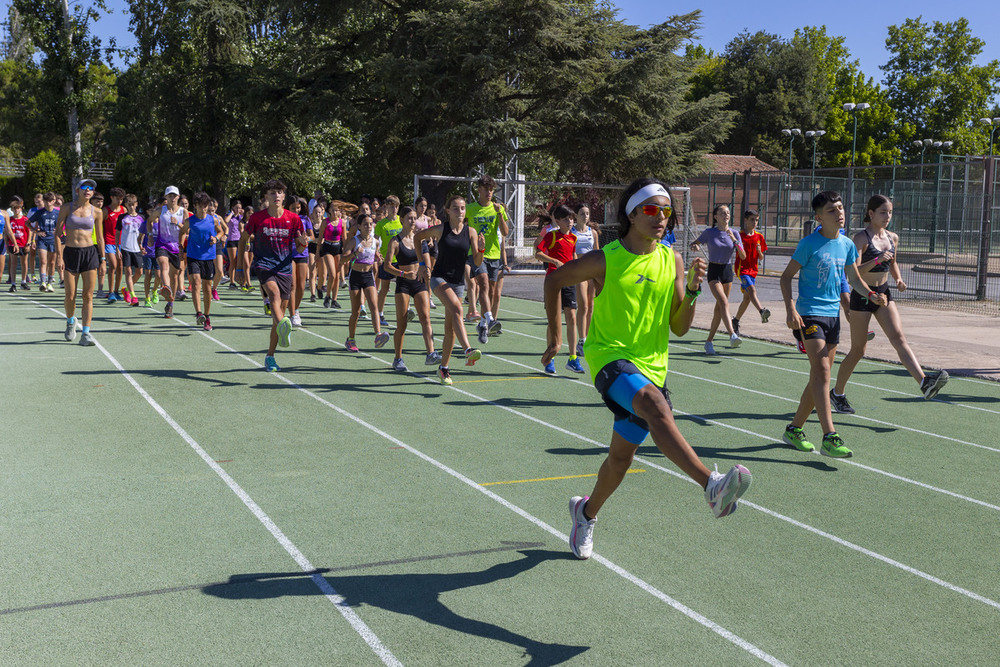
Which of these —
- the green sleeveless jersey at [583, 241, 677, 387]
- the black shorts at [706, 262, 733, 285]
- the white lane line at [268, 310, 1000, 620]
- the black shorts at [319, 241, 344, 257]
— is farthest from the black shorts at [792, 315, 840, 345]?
the black shorts at [319, 241, 344, 257]

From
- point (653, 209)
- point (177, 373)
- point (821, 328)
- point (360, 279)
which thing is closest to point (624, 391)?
point (653, 209)

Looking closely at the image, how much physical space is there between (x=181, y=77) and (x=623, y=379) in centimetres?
3298

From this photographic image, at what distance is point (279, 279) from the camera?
11.4 meters

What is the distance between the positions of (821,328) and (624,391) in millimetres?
3658

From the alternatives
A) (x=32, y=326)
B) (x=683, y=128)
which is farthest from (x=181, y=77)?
(x=32, y=326)

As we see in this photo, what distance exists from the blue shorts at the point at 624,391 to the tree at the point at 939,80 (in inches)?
3357

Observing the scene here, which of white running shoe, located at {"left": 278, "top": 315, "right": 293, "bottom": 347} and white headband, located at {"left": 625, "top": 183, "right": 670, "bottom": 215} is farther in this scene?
white running shoe, located at {"left": 278, "top": 315, "right": 293, "bottom": 347}

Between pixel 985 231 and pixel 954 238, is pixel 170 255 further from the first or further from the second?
pixel 954 238

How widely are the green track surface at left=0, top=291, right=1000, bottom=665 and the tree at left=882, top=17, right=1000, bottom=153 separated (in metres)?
81.6

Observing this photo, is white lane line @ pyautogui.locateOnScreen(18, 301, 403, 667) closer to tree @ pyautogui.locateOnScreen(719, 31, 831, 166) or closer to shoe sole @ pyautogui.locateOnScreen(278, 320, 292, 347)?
shoe sole @ pyautogui.locateOnScreen(278, 320, 292, 347)

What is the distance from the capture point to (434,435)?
8203 mm

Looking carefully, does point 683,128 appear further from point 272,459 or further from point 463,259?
point 272,459

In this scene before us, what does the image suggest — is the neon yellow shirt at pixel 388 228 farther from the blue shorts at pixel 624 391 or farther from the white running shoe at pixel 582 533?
the blue shorts at pixel 624 391

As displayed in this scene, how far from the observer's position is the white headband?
190 inches
